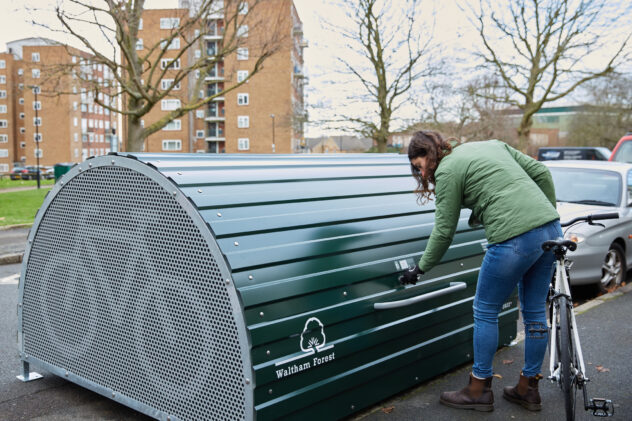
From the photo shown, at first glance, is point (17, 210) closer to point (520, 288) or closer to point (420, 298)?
point (420, 298)

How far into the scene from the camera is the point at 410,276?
3711 mm

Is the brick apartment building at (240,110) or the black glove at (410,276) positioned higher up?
the brick apartment building at (240,110)

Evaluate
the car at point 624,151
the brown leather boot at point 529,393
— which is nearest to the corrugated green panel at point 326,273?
the brown leather boot at point 529,393

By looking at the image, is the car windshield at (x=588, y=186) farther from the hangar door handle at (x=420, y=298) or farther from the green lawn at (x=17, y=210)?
the green lawn at (x=17, y=210)

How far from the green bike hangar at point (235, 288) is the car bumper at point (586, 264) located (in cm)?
324

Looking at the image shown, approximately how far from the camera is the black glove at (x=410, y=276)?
145 inches

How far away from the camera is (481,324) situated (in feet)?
12.1

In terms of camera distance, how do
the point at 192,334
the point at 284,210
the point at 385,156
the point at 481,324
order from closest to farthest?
the point at 192,334, the point at 284,210, the point at 481,324, the point at 385,156

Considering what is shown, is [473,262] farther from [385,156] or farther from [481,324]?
[385,156]

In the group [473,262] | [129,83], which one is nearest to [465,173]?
[473,262]

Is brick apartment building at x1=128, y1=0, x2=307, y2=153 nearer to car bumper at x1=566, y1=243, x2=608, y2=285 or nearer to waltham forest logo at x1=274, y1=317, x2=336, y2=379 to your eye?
car bumper at x1=566, y1=243, x2=608, y2=285

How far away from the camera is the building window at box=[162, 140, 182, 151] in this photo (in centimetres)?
6654

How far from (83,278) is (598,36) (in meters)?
25.2

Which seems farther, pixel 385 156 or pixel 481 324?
pixel 385 156
